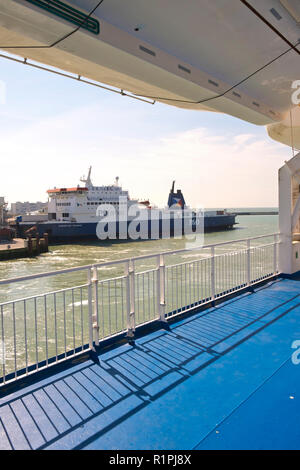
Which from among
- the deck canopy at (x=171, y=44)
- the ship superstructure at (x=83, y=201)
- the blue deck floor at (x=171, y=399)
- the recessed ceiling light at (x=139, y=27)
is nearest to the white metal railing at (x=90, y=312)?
the blue deck floor at (x=171, y=399)

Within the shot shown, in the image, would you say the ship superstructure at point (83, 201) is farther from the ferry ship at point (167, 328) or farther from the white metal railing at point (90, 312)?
the ferry ship at point (167, 328)

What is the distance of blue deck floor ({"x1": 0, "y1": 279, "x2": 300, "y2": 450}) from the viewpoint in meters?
2.39

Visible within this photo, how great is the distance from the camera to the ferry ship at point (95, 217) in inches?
1678

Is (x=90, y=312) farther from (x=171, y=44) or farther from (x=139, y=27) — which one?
(x=171, y=44)

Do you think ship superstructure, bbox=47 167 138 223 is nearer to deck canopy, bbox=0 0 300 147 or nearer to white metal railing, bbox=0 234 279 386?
white metal railing, bbox=0 234 279 386

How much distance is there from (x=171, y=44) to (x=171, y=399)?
4001 mm

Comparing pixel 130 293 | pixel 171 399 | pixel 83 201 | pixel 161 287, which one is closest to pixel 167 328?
pixel 161 287

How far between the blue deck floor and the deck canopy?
3352mm

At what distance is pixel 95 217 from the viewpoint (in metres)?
46.5

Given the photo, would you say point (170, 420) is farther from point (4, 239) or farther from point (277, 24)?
point (4, 239)

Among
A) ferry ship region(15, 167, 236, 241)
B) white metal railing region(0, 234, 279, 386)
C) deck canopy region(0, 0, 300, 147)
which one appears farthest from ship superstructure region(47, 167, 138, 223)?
deck canopy region(0, 0, 300, 147)

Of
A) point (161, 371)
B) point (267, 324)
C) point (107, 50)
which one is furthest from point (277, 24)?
point (161, 371)

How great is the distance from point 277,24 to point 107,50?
2395 mm

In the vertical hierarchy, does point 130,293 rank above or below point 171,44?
below
